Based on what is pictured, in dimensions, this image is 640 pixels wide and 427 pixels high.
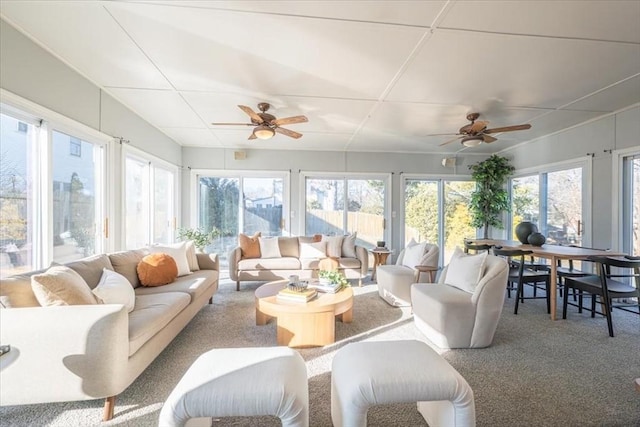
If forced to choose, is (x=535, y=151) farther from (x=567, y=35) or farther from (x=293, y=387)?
(x=293, y=387)

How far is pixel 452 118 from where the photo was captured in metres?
4.11

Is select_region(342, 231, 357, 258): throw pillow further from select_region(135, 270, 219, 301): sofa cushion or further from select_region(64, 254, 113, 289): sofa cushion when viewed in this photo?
select_region(64, 254, 113, 289): sofa cushion

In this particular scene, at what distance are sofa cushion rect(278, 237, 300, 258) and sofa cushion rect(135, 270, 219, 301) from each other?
5.51 ft

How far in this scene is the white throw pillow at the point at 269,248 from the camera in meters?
4.83

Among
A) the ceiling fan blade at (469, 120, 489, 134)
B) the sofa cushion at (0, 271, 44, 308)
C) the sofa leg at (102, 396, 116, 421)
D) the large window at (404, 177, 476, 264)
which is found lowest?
the sofa leg at (102, 396, 116, 421)

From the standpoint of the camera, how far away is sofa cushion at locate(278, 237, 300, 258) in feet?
16.5

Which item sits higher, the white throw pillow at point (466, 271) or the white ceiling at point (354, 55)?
the white ceiling at point (354, 55)

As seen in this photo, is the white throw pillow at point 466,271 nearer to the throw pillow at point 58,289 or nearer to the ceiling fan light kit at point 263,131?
the ceiling fan light kit at point 263,131

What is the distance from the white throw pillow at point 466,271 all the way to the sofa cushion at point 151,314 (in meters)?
2.73

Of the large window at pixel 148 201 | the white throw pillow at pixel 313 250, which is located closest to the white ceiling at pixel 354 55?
the large window at pixel 148 201

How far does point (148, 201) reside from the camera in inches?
A: 179

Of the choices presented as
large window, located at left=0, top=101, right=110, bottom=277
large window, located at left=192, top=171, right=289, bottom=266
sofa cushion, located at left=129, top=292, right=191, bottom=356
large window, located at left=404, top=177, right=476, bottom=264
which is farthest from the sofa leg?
large window, located at left=404, top=177, right=476, bottom=264

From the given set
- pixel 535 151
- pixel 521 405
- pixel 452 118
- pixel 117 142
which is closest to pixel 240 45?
pixel 117 142

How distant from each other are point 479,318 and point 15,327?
3268 mm
